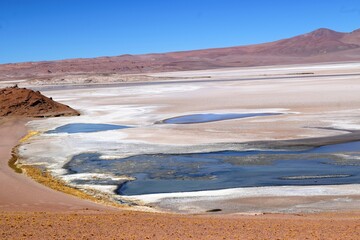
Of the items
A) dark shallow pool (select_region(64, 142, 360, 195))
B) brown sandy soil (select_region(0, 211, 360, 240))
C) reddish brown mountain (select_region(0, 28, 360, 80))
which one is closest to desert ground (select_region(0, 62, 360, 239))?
brown sandy soil (select_region(0, 211, 360, 240))

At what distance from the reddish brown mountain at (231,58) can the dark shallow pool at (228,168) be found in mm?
107216

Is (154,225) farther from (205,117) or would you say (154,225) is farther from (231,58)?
(231,58)

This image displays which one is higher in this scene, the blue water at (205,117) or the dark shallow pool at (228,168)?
the blue water at (205,117)

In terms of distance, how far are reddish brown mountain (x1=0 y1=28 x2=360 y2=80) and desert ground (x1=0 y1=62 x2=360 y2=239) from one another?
306 feet

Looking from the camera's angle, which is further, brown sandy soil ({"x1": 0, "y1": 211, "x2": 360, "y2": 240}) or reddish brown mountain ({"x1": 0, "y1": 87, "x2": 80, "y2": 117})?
reddish brown mountain ({"x1": 0, "y1": 87, "x2": 80, "y2": 117})

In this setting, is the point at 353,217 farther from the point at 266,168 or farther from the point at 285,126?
the point at 285,126

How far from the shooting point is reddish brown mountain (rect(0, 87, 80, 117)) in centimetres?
3188

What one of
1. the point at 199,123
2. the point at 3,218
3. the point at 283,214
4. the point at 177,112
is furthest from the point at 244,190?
the point at 177,112

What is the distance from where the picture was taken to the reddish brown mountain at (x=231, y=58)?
136 meters

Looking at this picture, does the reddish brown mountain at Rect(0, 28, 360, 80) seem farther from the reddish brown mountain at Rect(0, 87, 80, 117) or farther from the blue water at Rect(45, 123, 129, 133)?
the blue water at Rect(45, 123, 129, 133)

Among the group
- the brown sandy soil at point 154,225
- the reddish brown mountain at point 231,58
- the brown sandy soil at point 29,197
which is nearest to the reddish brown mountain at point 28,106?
the brown sandy soil at point 29,197

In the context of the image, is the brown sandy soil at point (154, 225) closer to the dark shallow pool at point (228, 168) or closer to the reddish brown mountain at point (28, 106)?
the dark shallow pool at point (228, 168)

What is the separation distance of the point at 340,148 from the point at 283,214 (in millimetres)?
7970

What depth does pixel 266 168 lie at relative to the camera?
14.8 metres
